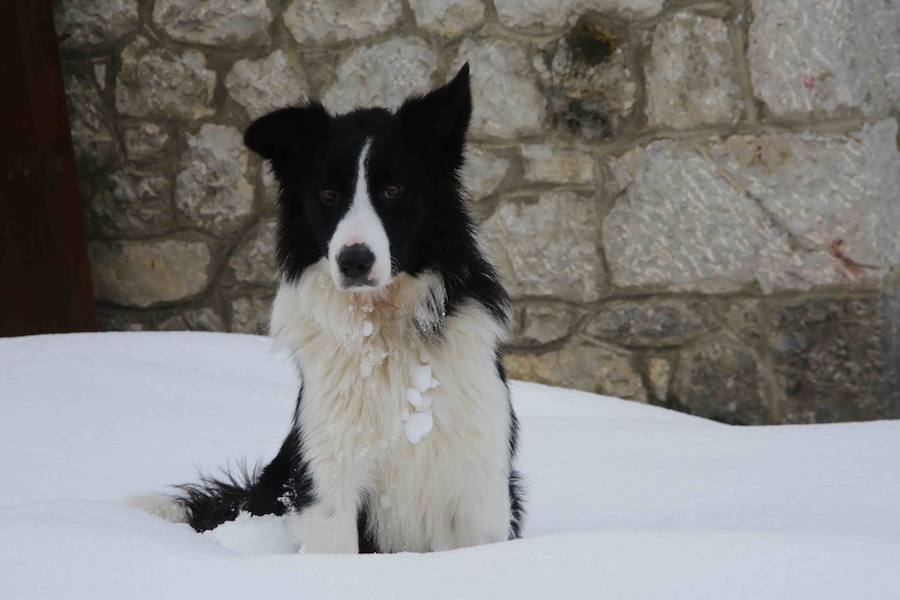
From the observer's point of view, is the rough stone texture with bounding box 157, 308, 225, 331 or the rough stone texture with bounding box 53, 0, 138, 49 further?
the rough stone texture with bounding box 157, 308, 225, 331

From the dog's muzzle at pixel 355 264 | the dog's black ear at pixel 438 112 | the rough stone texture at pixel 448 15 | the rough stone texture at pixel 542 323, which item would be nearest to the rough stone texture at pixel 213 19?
the rough stone texture at pixel 448 15

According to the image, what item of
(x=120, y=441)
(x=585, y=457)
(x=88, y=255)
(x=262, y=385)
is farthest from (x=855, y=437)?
(x=88, y=255)

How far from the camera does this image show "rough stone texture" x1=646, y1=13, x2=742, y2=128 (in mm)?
4285

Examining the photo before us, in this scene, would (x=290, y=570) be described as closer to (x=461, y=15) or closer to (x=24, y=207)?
(x=461, y=15)

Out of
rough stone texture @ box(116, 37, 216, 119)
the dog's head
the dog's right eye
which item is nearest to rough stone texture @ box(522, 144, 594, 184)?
rough stone texture @ box(116, 37, 216, 119)

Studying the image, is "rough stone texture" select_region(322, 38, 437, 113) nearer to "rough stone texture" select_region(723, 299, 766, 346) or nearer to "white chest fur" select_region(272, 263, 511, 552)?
"rough stone texture" select_region(723, 299, 766, 346)

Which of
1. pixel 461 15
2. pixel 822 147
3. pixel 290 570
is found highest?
pixel 461 15

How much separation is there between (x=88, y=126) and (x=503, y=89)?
1779 millimetres

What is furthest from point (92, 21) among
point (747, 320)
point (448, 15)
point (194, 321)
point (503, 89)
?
point (747, 320)

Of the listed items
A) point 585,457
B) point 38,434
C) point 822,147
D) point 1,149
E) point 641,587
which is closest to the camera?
point 641,587

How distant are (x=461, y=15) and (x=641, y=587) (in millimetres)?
3148

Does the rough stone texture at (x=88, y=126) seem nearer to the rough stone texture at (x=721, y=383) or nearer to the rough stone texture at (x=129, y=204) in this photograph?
the rough stone texture at (x=129, y=204)

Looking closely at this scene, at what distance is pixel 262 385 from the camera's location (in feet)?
12.9

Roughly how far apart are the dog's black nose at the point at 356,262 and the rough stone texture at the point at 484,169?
2.24m
